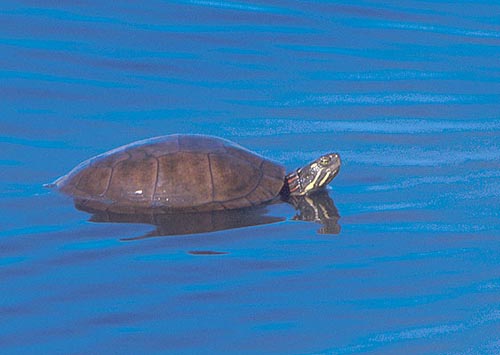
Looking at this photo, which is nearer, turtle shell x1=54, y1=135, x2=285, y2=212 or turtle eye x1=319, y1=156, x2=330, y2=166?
turtle shell x1=54, y1=135, x2=285, y2=212

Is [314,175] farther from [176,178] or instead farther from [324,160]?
[176,178]

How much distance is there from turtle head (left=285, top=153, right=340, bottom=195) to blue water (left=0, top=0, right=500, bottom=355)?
0.14 metres

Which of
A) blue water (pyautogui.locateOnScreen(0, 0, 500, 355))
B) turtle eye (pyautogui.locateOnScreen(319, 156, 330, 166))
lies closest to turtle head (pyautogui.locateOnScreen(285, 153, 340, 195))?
turtle eye (pyautogui.locateOnScreen(319, 156, 330, 166))

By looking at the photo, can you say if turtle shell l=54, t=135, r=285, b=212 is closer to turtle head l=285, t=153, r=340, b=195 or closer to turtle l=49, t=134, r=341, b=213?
turtle l=49, t=134, r=341, b=213

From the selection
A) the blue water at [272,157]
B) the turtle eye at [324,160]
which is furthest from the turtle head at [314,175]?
the blue water at [272,157]

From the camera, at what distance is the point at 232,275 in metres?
6.44

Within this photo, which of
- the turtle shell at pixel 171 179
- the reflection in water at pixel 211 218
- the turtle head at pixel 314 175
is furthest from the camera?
the turtle head at pixel 314 175

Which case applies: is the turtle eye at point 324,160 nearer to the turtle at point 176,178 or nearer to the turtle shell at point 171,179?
the turtle at point 176,178

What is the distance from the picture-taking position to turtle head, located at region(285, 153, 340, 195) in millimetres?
8093

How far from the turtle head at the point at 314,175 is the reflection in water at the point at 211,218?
23 centimetres

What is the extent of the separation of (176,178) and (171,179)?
1.3 inches

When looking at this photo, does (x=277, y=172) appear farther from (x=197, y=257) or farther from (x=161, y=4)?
(x=161, y=4)

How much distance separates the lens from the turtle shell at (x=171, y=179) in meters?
7.65

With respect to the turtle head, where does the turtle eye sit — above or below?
above
